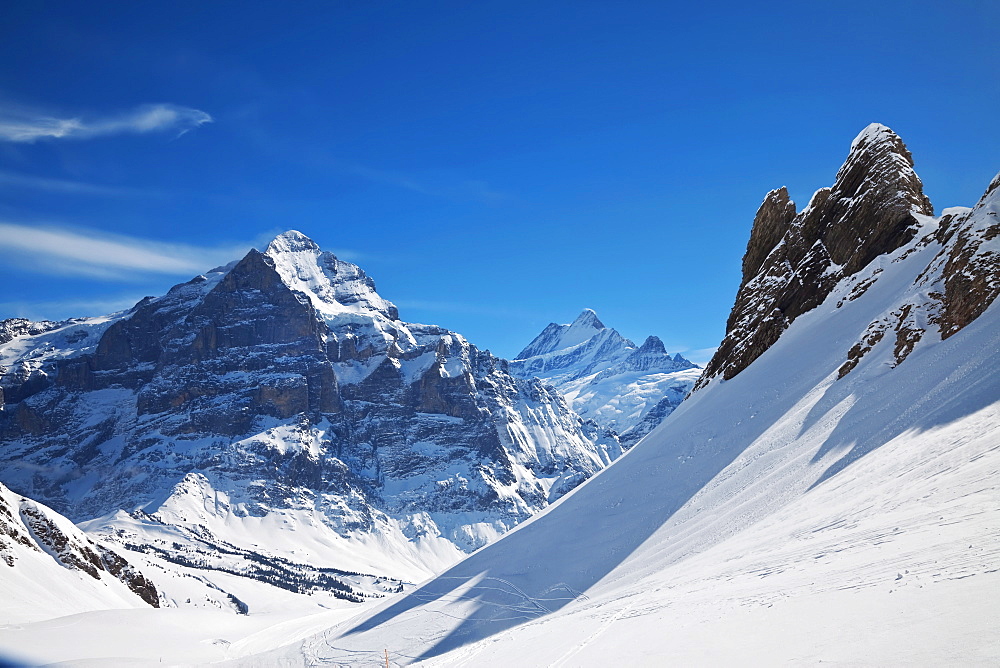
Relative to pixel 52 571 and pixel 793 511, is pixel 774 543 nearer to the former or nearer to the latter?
pixel 793 511

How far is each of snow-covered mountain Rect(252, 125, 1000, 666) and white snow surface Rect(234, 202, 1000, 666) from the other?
0.10m

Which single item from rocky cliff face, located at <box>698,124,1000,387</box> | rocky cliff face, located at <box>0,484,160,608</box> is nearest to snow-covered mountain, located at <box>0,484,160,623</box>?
rocky cliff face, located at <box>0,484,160,608</box>

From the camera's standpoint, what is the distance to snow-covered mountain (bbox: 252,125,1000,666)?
14.0 m

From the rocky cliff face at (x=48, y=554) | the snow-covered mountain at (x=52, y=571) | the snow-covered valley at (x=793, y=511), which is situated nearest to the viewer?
the snow-covered valley at (x=793, y=511)

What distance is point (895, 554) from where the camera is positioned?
15.9m

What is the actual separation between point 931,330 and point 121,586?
363ft

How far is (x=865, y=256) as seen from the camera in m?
51.2

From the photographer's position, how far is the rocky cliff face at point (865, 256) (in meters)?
34.9

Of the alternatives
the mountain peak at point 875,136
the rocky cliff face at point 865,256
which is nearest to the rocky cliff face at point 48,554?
the rocky cliff face at point 865,256

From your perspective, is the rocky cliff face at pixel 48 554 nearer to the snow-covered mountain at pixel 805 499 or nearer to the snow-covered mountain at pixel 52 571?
the snow-covered mountain at pixel 52 571

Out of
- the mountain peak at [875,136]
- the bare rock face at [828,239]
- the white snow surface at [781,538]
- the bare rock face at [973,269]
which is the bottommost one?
the white snow surface at [781,538]

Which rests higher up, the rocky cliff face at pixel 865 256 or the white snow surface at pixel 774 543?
the rocky cliff face at pixel 865 256

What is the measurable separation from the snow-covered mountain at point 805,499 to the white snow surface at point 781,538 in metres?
0.10

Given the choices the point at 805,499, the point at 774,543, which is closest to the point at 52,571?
the point at 805,499
